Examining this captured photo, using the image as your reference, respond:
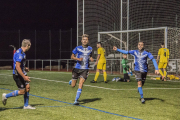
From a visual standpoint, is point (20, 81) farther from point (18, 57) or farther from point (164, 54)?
point (164, 54)

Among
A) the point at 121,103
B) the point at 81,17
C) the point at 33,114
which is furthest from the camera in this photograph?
the point at 81,17

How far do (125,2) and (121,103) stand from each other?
55.7 feet

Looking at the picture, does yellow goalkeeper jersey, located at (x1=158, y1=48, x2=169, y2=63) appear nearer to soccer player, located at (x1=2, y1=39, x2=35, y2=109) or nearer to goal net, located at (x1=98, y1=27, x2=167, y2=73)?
goal net, located at (x1=98, y1=27, x2=167, y2=73)

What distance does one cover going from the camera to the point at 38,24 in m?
37.9

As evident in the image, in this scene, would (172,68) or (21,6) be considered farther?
(21,6)

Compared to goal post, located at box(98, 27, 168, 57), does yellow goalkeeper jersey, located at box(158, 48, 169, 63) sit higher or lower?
lower

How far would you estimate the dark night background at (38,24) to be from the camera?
31.6m

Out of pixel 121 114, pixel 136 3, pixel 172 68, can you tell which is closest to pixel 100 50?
pixel 172 68

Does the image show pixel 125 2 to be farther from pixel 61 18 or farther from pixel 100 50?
pixel 61 18

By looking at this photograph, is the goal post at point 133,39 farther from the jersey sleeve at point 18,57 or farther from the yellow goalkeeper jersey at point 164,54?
the jersey sleeve at point 18,57

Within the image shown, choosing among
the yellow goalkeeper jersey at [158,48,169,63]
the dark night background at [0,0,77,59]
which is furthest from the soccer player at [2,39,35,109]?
the dark night background at [0,0,77,59]

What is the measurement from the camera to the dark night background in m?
31.6

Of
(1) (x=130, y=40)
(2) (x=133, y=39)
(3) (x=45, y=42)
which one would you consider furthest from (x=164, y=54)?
(3) (x=45, y=42)

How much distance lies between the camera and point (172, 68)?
19.5m
